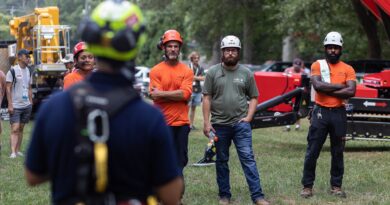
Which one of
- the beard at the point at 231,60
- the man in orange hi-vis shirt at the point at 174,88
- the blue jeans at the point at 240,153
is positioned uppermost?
the beard at the point at 231,60

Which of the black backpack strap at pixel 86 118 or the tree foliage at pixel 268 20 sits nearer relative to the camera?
the black backpack strap at pixel 86 118

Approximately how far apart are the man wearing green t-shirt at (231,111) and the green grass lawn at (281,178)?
1.11 ft

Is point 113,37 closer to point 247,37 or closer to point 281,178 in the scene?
point 281,178

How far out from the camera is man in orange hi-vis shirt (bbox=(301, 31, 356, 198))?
8586 millimetres

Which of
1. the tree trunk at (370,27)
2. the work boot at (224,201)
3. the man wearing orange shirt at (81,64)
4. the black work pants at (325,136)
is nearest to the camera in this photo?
the man wearing orange shirt at (81,64)

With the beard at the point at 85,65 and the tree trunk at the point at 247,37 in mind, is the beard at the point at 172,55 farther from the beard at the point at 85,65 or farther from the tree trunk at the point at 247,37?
the tree trunk at the point at 247,37

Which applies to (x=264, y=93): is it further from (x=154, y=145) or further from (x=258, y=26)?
(x=258, y=26)

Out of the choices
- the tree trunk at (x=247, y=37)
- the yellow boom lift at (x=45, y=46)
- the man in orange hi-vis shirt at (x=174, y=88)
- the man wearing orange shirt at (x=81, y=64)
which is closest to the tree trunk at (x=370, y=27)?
the yellow boom lift at (x=45, y=46)

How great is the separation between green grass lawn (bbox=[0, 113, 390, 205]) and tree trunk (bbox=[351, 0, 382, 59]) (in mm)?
9086

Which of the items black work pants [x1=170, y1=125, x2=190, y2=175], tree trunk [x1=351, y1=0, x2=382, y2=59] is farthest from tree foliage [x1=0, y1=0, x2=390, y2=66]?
black work pants [x1=170, y1=125, x2=190, y2=175]

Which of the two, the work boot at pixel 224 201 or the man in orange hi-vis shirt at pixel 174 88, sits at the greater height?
the man in orange hi-vis shirt at pixel 174 88

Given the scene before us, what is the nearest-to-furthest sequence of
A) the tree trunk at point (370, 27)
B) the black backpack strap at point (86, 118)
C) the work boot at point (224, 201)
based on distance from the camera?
the black backpack strap at point (86, 118) < the work boot at point (224, 201) < the tree trunk at point (370, 27)

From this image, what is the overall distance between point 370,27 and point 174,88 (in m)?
17.4

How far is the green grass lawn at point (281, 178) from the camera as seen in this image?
874cm
